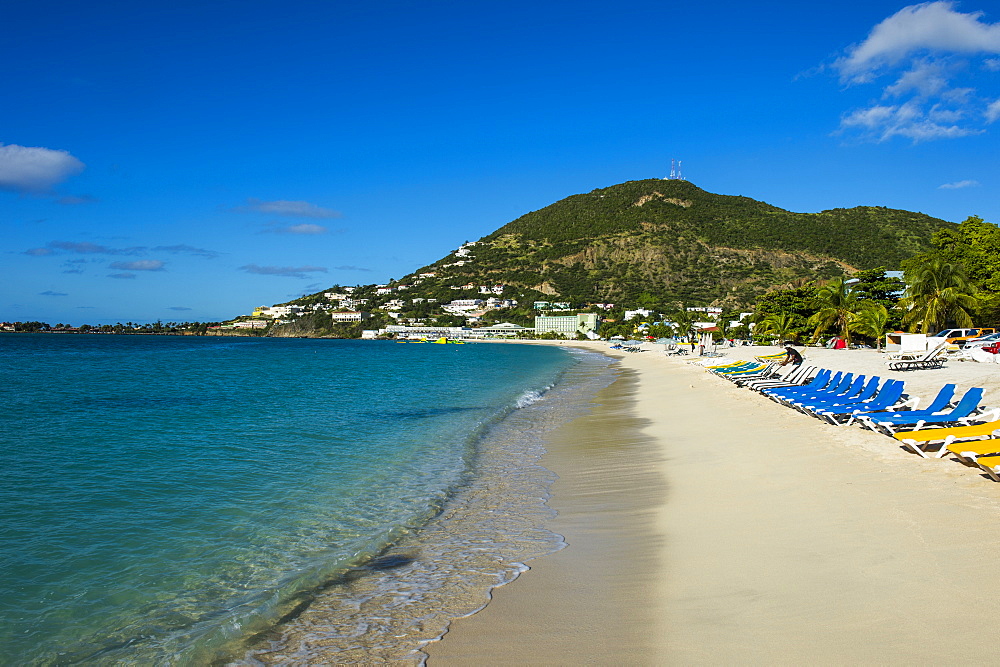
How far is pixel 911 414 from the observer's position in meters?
10.4

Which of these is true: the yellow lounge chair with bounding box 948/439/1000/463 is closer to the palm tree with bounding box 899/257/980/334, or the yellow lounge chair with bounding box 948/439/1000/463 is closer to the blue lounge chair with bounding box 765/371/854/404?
the blue lounge chair with bounding box 765/371/854/404

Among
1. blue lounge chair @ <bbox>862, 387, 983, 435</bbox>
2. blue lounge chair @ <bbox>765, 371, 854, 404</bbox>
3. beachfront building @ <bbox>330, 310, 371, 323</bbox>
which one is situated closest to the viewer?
blue lounge chair @ <bbox>862, 387, 983, 435</bbox>

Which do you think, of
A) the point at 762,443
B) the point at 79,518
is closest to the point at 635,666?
the point at 79,518

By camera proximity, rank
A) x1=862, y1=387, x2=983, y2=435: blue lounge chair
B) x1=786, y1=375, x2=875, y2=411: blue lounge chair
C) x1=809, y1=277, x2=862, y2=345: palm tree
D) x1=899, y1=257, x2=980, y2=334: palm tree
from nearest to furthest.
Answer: x1=862, y1=387, x2=983, y2=435: blue lounge chair, x1=786, y1=375, x2=875, y2=411: blue lounge chair, x1=899, y1=257, x2=980, y2=334: palm tree, x1=809, y1=277, x2=862, y2=345: palm tree

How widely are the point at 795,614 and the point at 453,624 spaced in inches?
91.7

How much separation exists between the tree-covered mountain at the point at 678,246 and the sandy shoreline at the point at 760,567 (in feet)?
328

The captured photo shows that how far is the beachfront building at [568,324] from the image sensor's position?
133 metres

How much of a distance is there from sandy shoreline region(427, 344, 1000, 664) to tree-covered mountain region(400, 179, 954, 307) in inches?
3940

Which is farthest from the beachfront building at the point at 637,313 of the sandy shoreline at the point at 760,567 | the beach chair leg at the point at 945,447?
the beach chair leg at the point at 945,447

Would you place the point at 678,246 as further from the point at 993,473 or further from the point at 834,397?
the point at 993,473

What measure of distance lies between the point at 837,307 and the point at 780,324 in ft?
24.0

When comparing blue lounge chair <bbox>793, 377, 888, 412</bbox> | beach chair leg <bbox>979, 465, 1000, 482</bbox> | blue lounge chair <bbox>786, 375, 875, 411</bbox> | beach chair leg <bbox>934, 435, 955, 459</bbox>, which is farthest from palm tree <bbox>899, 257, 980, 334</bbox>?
beach chair leg <bbox>979, 465, 1000, 482</bbox>

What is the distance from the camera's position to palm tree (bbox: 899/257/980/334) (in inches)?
Answer: 1318

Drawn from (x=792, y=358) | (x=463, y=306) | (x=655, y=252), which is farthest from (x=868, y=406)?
(x=463, y=306)
